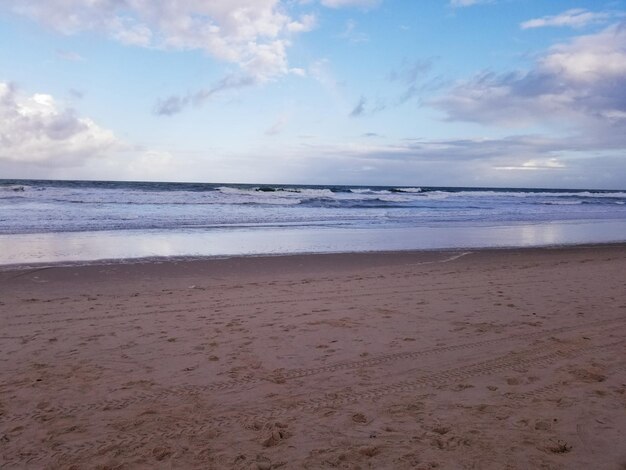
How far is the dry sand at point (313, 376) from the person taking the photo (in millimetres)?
3211

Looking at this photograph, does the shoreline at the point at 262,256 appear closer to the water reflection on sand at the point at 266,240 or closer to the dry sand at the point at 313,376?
the water reflection on sand at the point at 266,240

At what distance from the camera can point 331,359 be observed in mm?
4871

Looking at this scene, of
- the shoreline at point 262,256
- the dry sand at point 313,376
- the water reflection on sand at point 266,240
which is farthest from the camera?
the water reflection on sand at point 266,240

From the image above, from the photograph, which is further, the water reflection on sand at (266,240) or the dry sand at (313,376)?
the water reflection on sand at (266,240)

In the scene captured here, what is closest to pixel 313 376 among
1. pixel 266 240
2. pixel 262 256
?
pixel 262 256

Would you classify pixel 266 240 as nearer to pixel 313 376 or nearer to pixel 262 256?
pixel 262 256

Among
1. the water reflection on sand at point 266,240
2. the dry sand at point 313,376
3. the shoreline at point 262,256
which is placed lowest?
the dry sand at point 313,376

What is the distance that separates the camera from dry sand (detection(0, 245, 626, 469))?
126 inches

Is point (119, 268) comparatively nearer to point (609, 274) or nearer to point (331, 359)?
point (331, 359)

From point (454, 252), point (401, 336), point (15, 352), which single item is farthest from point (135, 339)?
point (454, 252)

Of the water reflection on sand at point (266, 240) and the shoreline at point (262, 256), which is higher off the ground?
the water reflection on sand at point (266, 240)

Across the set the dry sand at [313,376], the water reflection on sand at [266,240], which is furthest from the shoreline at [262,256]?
the dry sand at [313,376]

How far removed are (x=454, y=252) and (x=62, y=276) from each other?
9.96 meters

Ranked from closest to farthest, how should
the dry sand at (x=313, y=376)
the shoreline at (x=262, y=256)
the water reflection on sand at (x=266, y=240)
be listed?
the dry sand at (x=313, y=376)
the shoreline at (x=262, y=256)
the water reflection on sand at (x=266, y=240)
